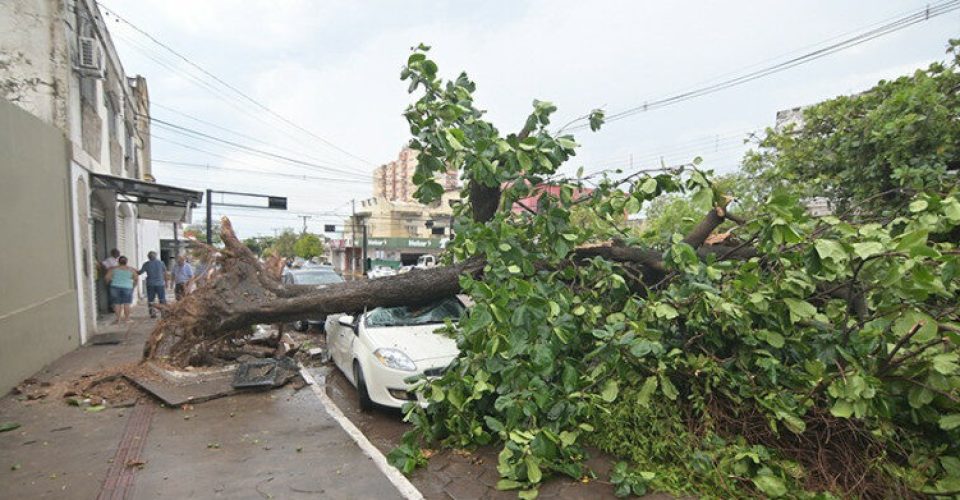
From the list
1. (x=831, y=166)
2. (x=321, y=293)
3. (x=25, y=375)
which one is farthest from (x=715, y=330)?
(x=25, y=375)

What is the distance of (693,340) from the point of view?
144 inches

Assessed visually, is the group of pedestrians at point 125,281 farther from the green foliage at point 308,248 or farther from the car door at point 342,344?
the green foliage at point 308,248

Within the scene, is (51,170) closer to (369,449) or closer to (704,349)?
(369,449)

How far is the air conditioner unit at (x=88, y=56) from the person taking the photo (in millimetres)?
8516

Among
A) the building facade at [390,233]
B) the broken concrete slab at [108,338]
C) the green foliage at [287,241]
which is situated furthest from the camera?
the green foliage at [287,241]

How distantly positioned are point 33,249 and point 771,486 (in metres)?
9.01

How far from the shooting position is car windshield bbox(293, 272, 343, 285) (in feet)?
40.0

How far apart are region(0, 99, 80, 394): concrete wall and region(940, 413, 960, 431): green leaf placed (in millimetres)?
8710

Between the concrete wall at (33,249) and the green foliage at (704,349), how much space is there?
5455 millimetres

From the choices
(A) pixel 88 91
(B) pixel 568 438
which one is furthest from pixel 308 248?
(B) pixel 568 438

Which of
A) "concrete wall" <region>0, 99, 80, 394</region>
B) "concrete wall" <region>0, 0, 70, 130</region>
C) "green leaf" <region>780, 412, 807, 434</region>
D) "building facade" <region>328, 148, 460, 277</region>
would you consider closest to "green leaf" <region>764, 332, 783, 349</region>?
"green leaf" <region>780, 412, 807, 434</region>

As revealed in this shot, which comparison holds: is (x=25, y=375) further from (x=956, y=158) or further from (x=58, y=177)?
(x=956, y=158)

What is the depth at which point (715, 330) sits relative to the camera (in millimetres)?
3652

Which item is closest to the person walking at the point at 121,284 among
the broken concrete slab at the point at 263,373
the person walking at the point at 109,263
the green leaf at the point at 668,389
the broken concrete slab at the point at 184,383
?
the person walking at the point at 109,263
